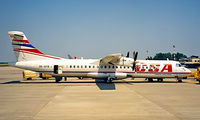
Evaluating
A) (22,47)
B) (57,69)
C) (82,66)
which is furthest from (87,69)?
(22,47)

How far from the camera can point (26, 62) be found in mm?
22156

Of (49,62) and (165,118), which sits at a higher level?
(49,62)

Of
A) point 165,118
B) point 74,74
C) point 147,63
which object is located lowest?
point 165,118

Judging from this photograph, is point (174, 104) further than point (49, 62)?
No

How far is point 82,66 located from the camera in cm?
2277

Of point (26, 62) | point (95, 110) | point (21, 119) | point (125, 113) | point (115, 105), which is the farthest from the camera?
point (26, 62)

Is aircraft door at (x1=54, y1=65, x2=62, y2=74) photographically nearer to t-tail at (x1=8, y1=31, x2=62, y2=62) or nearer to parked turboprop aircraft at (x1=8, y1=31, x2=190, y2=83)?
parked turboprop aircraft at (x1=8, y1=31, x2=190, y2=83)

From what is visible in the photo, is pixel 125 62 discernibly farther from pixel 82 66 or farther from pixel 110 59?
pixel 82 66

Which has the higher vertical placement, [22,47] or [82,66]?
[22,47]

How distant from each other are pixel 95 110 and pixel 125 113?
1.65m

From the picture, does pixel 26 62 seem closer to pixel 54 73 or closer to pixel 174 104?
pixel 54 73

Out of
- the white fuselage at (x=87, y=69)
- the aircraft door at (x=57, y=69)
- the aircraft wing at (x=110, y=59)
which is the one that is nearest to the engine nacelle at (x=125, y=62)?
the aircraft wing at (x=110, y=59)

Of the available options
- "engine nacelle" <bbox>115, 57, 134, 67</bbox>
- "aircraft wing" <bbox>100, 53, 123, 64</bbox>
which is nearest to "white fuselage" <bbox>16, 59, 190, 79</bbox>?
"aircraft wing" <bbox>100, 53, 123, 64</bbox>

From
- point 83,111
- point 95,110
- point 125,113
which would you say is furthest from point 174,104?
point 83,111
